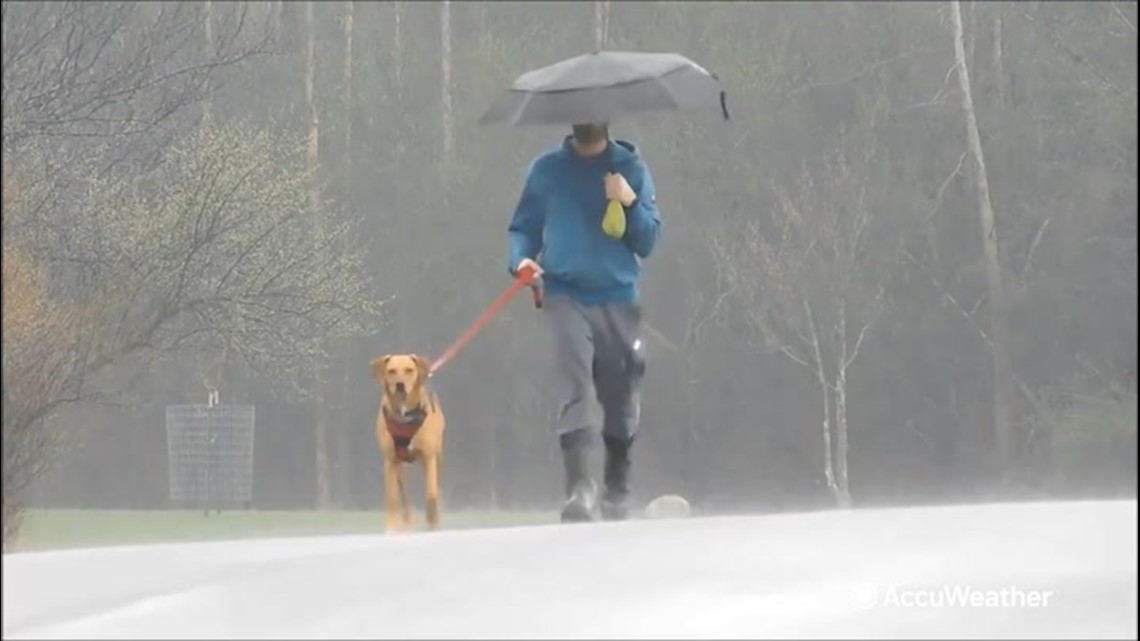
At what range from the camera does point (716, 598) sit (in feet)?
11.9

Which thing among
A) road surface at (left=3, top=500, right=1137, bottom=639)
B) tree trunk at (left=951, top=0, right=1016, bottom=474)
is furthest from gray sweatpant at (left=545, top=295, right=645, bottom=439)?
tree trunk at (left=951, top=0, right=1016, bottom=474)

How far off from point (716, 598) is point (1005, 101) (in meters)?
23.9

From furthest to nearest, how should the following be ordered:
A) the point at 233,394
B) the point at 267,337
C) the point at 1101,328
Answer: the point at 233,394 < the point at 1101,328 < the point at 267,337

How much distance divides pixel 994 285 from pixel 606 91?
20719mm

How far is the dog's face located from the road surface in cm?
174

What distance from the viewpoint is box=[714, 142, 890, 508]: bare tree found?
27.2 meters

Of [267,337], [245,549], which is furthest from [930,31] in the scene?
[245,549]

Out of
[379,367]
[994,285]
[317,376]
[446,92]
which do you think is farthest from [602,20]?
[379,367]

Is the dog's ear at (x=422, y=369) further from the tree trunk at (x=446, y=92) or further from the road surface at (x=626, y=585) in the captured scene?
the tree trunk at (x=446, y=92)

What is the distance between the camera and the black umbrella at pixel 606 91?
584 cm

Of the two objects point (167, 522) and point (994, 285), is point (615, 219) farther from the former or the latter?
point (994, 285)

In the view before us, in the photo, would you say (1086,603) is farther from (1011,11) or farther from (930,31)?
(930,31)

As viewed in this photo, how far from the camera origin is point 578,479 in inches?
225

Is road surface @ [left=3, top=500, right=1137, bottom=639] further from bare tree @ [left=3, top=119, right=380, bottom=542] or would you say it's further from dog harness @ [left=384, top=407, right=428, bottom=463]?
bare tree @ [left=3, top=119, right=380, bottom=542]
